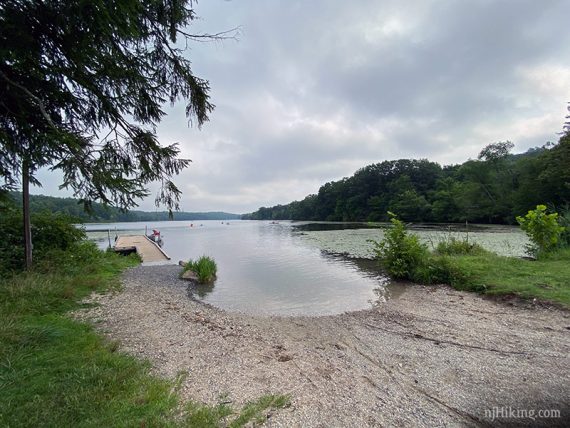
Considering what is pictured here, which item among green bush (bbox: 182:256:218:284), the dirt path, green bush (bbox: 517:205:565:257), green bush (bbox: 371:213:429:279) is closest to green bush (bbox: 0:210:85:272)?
the dirt path

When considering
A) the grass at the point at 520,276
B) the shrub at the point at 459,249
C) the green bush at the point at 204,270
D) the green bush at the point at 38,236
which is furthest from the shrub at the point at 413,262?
the green bush at the point at 38,236

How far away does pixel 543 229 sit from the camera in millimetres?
10344

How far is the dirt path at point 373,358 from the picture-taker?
8.98 ft

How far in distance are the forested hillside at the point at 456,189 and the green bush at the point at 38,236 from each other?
22.2 m

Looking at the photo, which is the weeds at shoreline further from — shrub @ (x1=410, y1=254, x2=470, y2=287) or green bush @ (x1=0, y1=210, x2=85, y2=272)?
green bush @ (x1=0, y1=210, x2=85, y2=272)

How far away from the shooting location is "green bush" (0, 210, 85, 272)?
8.06 metres

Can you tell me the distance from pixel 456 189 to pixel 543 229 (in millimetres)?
49648

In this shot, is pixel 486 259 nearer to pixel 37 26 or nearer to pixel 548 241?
pixel 548 241

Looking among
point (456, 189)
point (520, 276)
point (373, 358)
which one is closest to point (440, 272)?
point (520, 276)

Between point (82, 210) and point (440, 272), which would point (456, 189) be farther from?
point (82, 210)

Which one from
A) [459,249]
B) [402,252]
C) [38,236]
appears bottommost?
[459,249]

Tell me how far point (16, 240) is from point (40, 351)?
23.9 ft

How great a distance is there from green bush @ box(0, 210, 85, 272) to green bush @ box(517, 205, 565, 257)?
631 inches

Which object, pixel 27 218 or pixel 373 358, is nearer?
pixel 373 358
